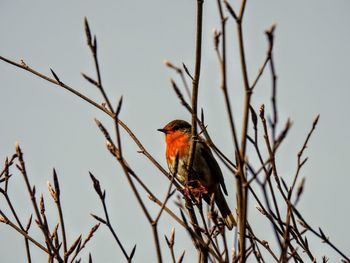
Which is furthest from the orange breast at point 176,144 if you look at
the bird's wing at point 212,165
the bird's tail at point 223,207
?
the bird's tail at point 223,207

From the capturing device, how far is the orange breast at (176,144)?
7367mm

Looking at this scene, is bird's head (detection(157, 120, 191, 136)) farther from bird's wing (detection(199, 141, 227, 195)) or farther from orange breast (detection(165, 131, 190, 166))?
bird's wing (detection(199, 141, 227, 195))

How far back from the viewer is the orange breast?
737cm

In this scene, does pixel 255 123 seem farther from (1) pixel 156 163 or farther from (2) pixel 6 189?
(2) pixel 6 189

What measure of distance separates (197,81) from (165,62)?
1.46ft

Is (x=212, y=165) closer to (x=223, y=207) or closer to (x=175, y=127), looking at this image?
(x=223, y=207)

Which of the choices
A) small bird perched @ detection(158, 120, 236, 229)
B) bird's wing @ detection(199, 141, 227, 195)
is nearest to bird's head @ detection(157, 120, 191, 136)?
small bird perched @ detection(158, 120, 236, 229)

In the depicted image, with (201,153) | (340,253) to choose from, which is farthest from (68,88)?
(201,153)

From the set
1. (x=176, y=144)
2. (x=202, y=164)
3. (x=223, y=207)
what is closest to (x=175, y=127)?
(x=176, y=144)

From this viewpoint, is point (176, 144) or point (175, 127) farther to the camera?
point (175, 127)

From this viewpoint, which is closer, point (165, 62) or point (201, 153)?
point (165, 62)

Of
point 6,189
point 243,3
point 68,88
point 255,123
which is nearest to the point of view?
point 243,3

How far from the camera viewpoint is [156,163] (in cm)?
400

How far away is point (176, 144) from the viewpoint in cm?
752
